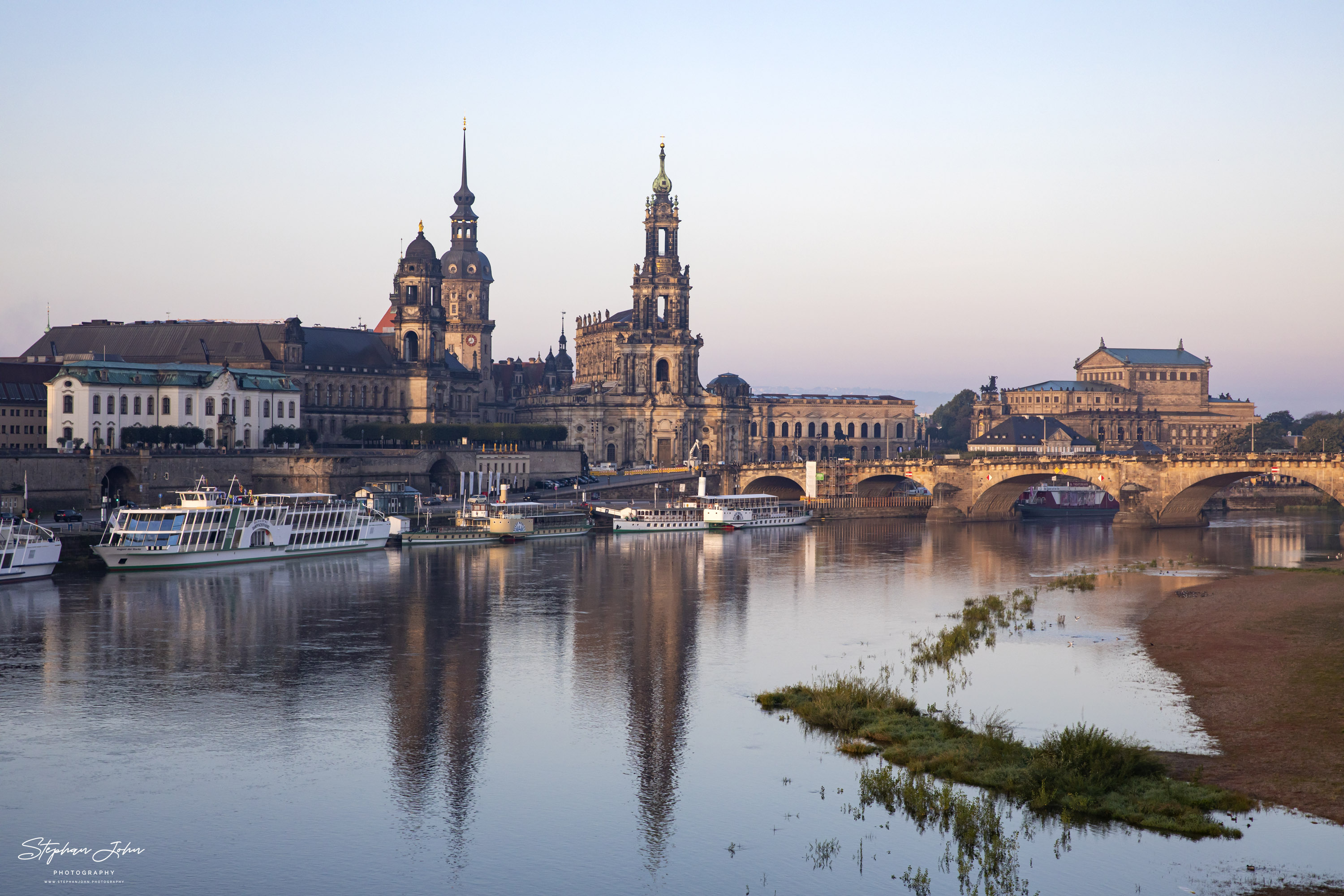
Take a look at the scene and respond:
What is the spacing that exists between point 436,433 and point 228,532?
52299 mm

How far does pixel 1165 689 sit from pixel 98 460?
228ft

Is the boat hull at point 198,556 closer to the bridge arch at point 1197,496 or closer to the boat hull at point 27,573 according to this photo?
the boat hull at point 27,573

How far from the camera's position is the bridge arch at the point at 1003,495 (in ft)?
341

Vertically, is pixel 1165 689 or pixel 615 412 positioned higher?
pixel 615 412

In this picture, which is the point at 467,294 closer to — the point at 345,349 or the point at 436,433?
the point at 345,349

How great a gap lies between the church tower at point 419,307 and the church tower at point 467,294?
11.2 meters

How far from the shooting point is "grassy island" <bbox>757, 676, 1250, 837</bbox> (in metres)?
26.0

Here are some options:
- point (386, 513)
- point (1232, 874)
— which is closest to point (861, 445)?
point (386, 513)

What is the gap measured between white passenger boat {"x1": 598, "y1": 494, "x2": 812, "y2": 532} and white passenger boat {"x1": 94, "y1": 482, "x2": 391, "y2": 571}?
21.1m

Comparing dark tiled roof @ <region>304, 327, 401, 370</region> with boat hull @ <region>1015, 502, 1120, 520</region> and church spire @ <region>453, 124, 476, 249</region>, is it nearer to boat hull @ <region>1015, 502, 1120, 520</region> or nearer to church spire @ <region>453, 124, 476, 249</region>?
church spire @ <region>453, 124, 476, 249</region>

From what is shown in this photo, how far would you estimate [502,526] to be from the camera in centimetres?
8431

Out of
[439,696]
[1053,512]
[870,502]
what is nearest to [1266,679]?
[439,696]

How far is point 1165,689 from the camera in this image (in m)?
36.8

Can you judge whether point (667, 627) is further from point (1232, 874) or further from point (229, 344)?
point (229, 344)
